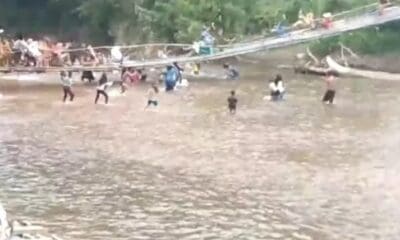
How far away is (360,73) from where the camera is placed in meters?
45.4

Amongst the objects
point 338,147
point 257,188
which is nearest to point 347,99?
point 338,147

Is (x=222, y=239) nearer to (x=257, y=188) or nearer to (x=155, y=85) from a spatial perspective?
(x=257, y=188)

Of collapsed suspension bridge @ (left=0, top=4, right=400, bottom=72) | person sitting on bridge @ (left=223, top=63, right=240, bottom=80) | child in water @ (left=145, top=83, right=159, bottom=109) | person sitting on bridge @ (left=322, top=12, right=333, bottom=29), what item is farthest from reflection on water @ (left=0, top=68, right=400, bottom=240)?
person sitting on bridge @ (left=223, top=63, right=240, bottom=80)

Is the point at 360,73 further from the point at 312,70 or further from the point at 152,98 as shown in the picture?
the point at 152,98

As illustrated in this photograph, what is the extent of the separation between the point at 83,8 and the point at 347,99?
19065 mm

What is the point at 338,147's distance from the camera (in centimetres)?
2533

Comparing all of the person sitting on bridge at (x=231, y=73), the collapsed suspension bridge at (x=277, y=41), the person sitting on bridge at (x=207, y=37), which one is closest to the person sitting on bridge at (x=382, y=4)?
the collapsed suspension bridge at (x=277, y=41)

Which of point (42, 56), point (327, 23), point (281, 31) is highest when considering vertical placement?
point (327, 23)

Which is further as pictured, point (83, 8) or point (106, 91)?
point (83, 8)

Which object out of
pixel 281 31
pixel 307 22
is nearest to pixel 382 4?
pixel 307 22

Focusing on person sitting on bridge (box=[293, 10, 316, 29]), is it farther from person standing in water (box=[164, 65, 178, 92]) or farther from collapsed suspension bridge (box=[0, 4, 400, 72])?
person standing in water (box=[164, 65, 178, 92])

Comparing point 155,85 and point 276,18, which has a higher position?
point 276,18

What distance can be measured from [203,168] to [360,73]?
944 inches

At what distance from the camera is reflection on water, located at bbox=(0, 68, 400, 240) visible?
17672mm
